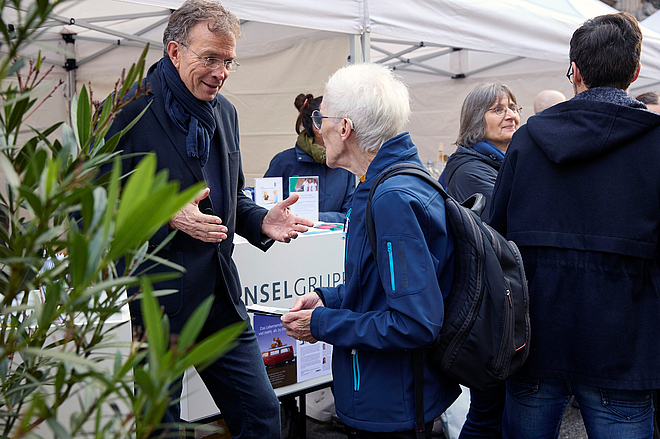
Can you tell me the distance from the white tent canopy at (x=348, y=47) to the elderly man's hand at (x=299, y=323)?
840mm

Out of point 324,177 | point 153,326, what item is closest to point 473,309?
point 153,326

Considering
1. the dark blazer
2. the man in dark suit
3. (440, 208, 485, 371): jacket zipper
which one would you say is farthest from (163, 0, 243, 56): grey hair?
(440, 208, 485, 371): jacket zipper

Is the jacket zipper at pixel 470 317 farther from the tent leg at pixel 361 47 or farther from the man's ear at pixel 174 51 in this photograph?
the tent leg at pixel 361 47

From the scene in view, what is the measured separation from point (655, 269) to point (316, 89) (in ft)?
11.1

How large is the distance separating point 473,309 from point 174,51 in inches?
43.3

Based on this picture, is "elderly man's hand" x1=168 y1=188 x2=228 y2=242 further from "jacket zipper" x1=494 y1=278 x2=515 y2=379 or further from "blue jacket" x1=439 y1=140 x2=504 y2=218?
"blue jacket" x1=439 y1=140 x2=504 y2=218

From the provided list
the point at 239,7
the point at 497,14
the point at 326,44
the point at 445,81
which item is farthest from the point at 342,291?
the point at 445,81

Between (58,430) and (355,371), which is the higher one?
(58,430)

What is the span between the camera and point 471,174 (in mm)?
2338

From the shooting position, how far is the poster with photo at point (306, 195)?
2.95 metres

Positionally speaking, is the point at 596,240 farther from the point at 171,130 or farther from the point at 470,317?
the point at 171,130

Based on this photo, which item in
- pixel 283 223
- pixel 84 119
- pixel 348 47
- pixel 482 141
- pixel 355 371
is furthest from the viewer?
pixel 348 47

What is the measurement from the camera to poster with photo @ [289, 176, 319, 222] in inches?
116

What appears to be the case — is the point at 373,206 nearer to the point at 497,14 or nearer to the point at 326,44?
the point at 497,14
